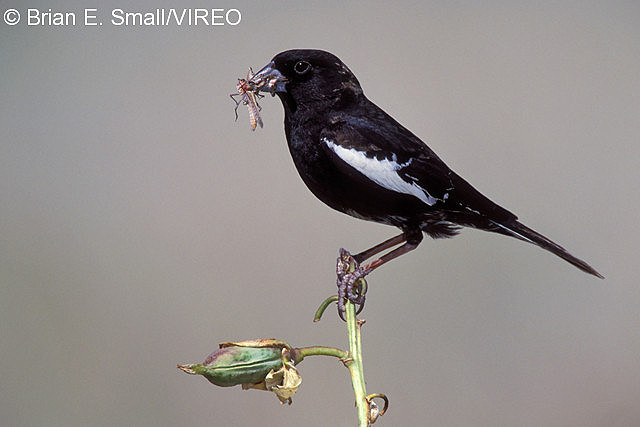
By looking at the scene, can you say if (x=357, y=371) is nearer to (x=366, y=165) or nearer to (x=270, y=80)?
(x=366, y=165)

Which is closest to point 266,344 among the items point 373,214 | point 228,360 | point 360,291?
point 228,360

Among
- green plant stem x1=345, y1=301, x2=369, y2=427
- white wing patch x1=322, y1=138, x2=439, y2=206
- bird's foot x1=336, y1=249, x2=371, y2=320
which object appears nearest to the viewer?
green plant stem x1=345, y1=301, x2=369, y2=427

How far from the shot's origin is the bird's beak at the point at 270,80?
101 centimetres

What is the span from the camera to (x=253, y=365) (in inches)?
23.9

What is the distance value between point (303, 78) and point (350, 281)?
370 millimetres

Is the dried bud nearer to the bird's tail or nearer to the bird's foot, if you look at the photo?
the bird's foot

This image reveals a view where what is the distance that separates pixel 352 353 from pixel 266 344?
85 millimetres

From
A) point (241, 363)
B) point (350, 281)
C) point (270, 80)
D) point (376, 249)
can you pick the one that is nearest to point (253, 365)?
point (241, 363)

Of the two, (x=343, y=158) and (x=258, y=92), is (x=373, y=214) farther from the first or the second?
(x=258, y=92)

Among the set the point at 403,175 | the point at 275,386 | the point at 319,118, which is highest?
the point at 319,118

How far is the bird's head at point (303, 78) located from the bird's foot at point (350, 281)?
11.3 inches

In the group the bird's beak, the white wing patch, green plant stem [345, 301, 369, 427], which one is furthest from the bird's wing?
green plant stem [345, 301, 369, 427]

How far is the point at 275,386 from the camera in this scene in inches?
24.2

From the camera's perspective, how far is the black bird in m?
0.96
